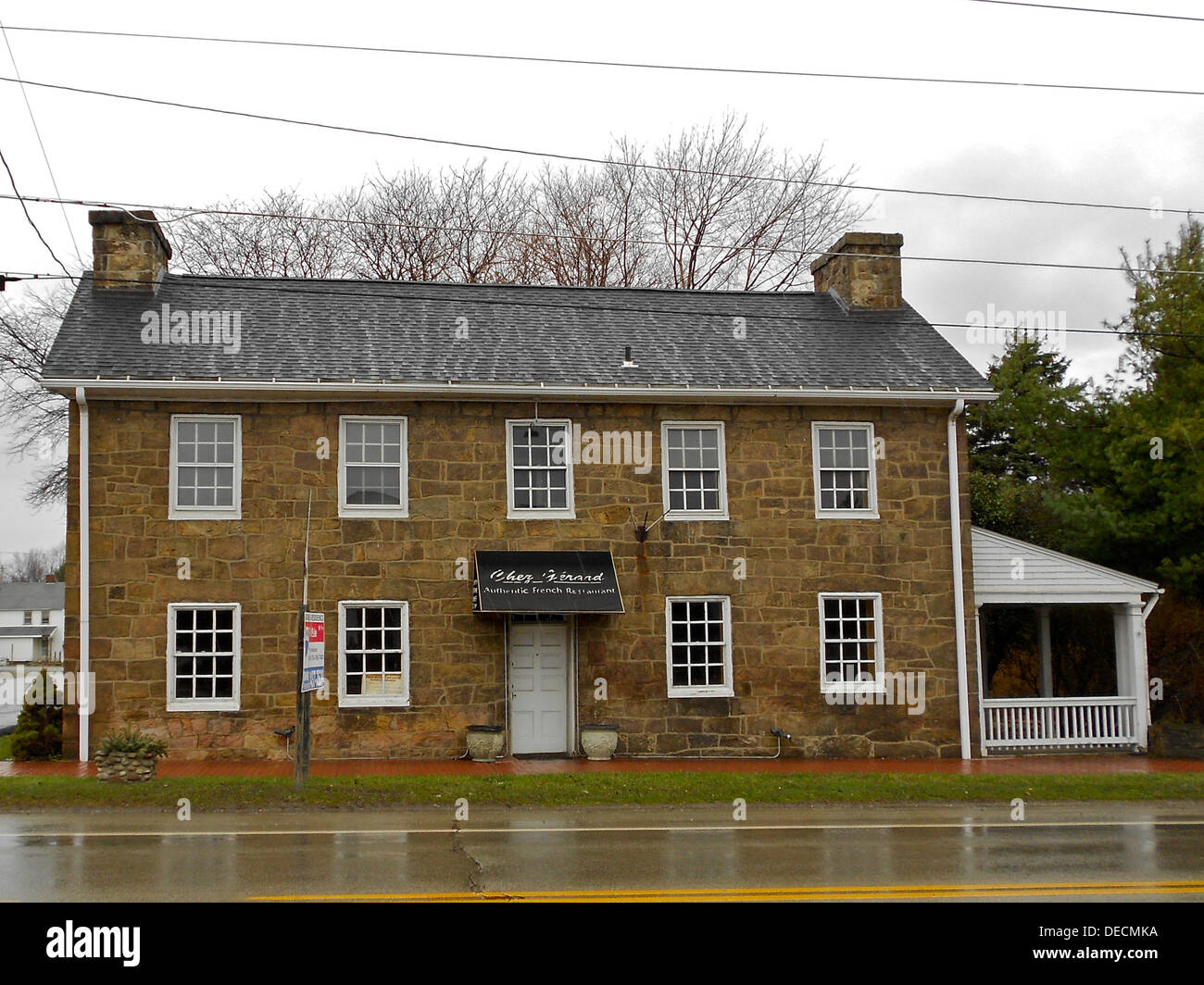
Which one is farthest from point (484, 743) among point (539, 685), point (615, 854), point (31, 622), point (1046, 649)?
point (31, 622)

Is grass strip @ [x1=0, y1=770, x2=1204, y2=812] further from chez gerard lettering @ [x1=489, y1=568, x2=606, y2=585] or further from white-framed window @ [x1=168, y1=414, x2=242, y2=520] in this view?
white-framed window @ [x1=168, y1=414, x2=242, y2=520]

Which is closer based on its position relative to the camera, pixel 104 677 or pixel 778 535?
pixel 104 677

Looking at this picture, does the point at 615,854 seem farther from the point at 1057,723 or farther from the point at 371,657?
the point at 1057,723

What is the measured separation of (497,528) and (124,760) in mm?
6580

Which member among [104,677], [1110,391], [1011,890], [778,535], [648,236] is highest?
[648,236]

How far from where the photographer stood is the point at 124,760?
635 inches

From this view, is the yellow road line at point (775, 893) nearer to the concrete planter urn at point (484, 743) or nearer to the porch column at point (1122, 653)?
the concrete planter urn at point (484, 743)

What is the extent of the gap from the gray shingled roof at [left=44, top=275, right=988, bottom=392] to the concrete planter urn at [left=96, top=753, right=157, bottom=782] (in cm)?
594

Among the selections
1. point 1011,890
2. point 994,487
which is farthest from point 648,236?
point 1011,890

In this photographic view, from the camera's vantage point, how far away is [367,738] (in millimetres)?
19094

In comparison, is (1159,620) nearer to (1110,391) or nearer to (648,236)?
(1110,391)

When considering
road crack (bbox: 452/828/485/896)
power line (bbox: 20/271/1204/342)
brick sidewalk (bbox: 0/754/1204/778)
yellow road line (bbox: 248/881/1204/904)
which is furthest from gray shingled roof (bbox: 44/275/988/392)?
yellow road line (bbox: 248/881/1204/904)

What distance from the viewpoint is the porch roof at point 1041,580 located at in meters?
21.3

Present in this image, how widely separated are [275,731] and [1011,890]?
12367mm
